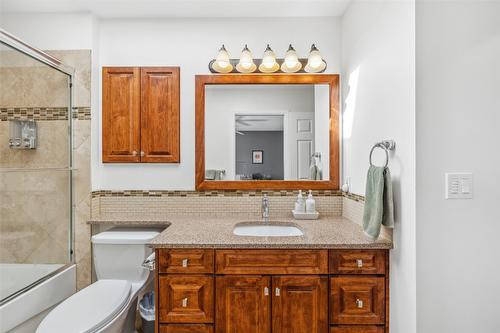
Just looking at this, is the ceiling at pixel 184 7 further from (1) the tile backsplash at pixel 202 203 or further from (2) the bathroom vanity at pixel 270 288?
(2) the bathroom vanity at pixel 270 288

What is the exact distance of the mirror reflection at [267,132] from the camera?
7.47ft

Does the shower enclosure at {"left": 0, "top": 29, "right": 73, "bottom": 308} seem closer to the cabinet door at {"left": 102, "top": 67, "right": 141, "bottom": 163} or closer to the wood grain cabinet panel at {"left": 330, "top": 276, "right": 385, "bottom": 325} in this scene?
the cabinet door at {"left": 102, "top": 67, "right": 141, "bottom": 163}

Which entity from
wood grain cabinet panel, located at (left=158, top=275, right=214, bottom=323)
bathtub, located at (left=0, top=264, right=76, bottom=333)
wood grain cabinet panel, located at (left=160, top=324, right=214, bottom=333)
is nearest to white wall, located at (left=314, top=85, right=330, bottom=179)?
wood grain cabinet panel, located at (left=158, top=275, right=214, bottom=323)

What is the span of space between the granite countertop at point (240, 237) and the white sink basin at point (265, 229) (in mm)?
33

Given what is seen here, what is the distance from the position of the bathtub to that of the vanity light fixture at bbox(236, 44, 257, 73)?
182cm

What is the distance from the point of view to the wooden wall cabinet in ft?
7.61

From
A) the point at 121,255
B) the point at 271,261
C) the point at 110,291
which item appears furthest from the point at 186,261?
the point at 121,255

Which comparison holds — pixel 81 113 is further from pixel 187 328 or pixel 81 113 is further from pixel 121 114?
pixel 187 328

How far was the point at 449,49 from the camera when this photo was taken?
136cm

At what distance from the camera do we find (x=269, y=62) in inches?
87.4

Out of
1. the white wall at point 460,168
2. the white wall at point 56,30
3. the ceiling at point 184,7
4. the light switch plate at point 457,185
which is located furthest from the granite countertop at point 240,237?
the ceiling at point 184,7

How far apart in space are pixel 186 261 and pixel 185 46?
61.5 inches

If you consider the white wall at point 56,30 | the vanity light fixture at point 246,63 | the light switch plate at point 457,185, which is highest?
the white wall at point 56,30

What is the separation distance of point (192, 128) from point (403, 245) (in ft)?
5.17
